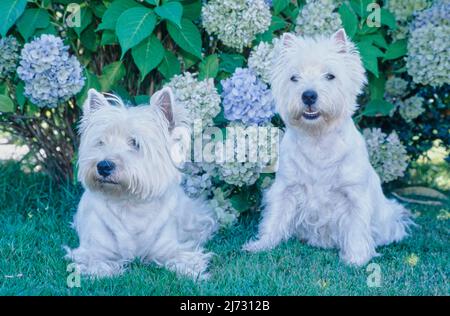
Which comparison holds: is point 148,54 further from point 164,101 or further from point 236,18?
point 164,101

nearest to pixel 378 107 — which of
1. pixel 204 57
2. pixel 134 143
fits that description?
pixel 204 57

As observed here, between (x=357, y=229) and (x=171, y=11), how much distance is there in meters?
1.83

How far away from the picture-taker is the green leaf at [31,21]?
4.97 m

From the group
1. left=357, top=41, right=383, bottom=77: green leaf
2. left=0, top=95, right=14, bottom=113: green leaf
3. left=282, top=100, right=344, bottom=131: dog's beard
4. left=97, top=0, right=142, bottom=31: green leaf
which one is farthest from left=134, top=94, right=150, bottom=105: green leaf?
left=357, top=41, right=383, bottom=77: green leaf

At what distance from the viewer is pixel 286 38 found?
461cm

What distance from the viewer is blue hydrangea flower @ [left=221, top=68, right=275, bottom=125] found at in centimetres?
495

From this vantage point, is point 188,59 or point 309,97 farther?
point 188,59

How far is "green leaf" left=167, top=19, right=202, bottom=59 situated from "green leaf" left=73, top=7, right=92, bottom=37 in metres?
0.59

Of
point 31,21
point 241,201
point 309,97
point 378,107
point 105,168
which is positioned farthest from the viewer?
point 378,107

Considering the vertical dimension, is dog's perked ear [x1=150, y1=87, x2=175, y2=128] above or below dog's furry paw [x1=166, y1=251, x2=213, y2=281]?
above

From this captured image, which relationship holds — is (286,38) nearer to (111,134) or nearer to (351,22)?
(351,22)

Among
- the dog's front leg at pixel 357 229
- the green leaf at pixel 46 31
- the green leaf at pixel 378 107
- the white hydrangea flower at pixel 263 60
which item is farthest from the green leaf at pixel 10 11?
the green leaf at pixel 378 107

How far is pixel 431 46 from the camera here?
17.1 ft

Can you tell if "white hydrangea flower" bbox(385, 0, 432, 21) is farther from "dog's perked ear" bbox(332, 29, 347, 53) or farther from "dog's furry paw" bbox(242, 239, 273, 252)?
"dog's furry paw" bbox(242, 239, 273, 252)
